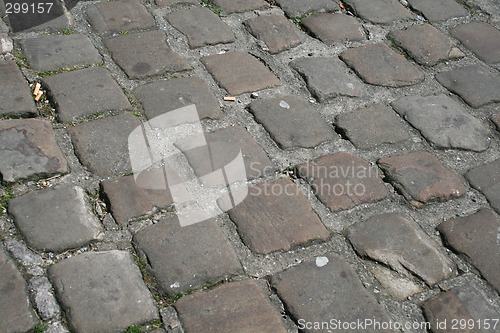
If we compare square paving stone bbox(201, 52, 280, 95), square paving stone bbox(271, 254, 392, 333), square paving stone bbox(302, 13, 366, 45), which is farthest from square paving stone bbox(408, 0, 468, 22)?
square paving stone bbox(271, 254, 392, 333)

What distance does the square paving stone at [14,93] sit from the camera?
2598 millimetres

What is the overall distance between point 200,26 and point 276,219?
3.85 ft

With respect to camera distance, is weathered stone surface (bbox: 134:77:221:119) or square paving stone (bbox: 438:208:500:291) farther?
weathered stone surface (bbox: 134:77:221:119)

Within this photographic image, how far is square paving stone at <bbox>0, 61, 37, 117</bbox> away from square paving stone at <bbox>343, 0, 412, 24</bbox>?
5.10ft

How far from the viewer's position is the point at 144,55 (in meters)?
2.94

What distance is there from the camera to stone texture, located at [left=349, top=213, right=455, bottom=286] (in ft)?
7.23

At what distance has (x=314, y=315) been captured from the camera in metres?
2.04

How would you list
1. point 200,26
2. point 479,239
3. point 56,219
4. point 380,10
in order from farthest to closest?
point 380,10 → point 200,26 → point 479,239 → point 56,219

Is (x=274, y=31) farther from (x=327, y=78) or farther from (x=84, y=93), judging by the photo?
(x=84, y=93)

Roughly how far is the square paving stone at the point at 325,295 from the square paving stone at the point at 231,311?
2.5 inches

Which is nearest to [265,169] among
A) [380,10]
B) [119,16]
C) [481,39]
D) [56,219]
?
[56,219]

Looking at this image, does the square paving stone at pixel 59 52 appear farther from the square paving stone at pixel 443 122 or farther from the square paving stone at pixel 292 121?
the square paving stone at pixel 443 122

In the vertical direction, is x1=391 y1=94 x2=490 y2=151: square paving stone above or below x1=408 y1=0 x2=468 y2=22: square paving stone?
below

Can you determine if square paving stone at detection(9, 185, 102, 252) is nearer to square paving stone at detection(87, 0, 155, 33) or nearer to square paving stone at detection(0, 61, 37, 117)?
square paving stone at detection(0, 61, 37, 117)
